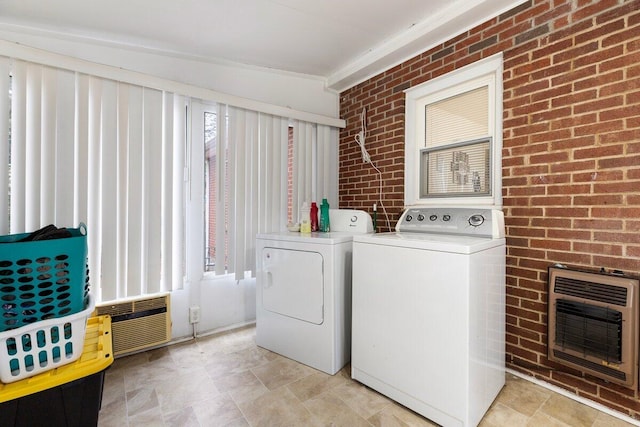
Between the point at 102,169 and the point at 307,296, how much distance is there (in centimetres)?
167

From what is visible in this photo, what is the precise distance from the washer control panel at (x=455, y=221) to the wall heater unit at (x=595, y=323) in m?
0.40

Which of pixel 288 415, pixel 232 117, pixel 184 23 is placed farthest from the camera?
pixel 232 117

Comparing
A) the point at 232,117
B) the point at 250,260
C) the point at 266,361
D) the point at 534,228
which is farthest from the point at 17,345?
the point at 534,228

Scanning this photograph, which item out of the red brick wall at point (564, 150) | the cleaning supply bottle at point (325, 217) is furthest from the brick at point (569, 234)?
the cleaning supply bottle at point (325, 217)

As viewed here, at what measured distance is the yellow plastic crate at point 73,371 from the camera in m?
1.15

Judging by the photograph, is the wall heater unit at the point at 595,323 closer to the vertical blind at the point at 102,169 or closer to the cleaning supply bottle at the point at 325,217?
the cleaning supply bottle at the point at 325,217

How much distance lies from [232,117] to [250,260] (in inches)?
50.0

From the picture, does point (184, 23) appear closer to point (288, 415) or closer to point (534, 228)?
point (288, 415)

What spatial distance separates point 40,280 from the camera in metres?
1.26

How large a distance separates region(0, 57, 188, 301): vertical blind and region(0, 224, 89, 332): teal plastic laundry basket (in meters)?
0.79

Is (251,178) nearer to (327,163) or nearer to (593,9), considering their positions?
(327,163)

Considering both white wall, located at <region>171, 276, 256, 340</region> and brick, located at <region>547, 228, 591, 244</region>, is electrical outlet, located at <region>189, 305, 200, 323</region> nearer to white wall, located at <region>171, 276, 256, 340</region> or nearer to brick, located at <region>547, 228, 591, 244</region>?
white wall, located at <region>171, 276, 256, 340</region>

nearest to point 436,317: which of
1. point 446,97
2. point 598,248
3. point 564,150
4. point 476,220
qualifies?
point 476,220

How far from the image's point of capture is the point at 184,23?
1992 millimetres
